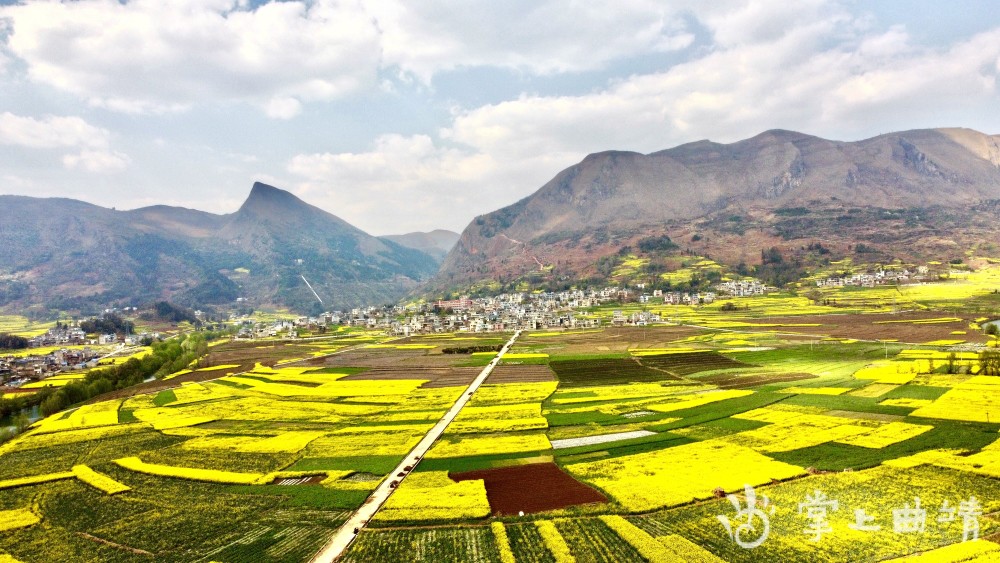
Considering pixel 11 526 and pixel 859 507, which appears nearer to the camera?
pixel 859 507

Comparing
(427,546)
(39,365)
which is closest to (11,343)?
(39,365)

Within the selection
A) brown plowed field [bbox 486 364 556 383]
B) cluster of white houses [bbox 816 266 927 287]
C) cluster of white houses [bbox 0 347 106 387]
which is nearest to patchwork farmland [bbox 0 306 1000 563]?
brown plowed field [bbox 486 364 556 383]

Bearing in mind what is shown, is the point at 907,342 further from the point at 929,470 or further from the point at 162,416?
the point at 162,416

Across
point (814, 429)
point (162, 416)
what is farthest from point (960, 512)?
point (162, 416)

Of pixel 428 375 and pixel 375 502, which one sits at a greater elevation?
pixel 375 502

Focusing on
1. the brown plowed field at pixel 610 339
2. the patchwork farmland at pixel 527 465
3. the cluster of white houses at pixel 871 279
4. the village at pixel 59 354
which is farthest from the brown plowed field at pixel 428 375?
the cluster of white houses at pixel 871 279

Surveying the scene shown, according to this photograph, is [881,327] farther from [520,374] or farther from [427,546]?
[427,546]
